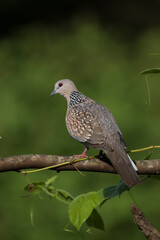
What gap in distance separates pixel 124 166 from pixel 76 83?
342 centimetres

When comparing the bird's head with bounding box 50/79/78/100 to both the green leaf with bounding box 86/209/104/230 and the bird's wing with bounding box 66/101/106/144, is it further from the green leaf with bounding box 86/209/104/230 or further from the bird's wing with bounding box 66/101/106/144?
the green leaf with bounding box 86/209/104/230

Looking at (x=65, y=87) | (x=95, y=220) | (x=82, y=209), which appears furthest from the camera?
(x=65, y=87)

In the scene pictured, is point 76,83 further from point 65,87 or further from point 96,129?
point 96,129

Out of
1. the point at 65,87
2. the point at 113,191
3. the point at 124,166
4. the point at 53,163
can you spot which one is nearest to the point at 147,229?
the point at 113,191

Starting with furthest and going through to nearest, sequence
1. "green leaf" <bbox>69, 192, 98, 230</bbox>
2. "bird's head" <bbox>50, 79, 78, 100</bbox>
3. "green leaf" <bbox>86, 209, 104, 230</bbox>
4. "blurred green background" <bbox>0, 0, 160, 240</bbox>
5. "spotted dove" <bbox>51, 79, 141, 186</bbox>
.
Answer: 1. "blurred green background" <bbox>0, 0, 160, 240</bbox>
2. "bird's head" <bbox>50, 79, 78, 100</bbox>
3. "spotted dove" <bbox>51, 79, 141, 186</bbox>
4. "green leaf" <bbox>86, 209, 104, 230</bbox>
5. "green leaf" <bbox>69, 192, 98, 230</bbox>

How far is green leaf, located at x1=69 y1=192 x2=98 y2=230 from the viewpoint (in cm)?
118

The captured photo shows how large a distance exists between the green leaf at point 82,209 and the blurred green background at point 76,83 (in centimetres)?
193

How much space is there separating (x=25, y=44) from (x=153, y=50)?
1432 millimetres

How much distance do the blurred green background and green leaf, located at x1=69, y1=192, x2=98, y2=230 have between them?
1.93 m

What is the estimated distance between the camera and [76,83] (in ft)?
15.8

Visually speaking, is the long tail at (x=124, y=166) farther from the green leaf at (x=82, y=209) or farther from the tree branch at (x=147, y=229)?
the tree branch at (x=147, y=229)

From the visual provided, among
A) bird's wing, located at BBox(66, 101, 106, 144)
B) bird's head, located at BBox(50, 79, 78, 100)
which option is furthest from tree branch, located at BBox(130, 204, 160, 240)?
bird's head, located at BBox(50, 79, 78, 100)

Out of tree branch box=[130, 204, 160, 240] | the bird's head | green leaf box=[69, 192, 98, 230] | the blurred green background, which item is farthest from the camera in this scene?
the blurred green background

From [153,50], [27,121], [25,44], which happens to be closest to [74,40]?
[25,44]
